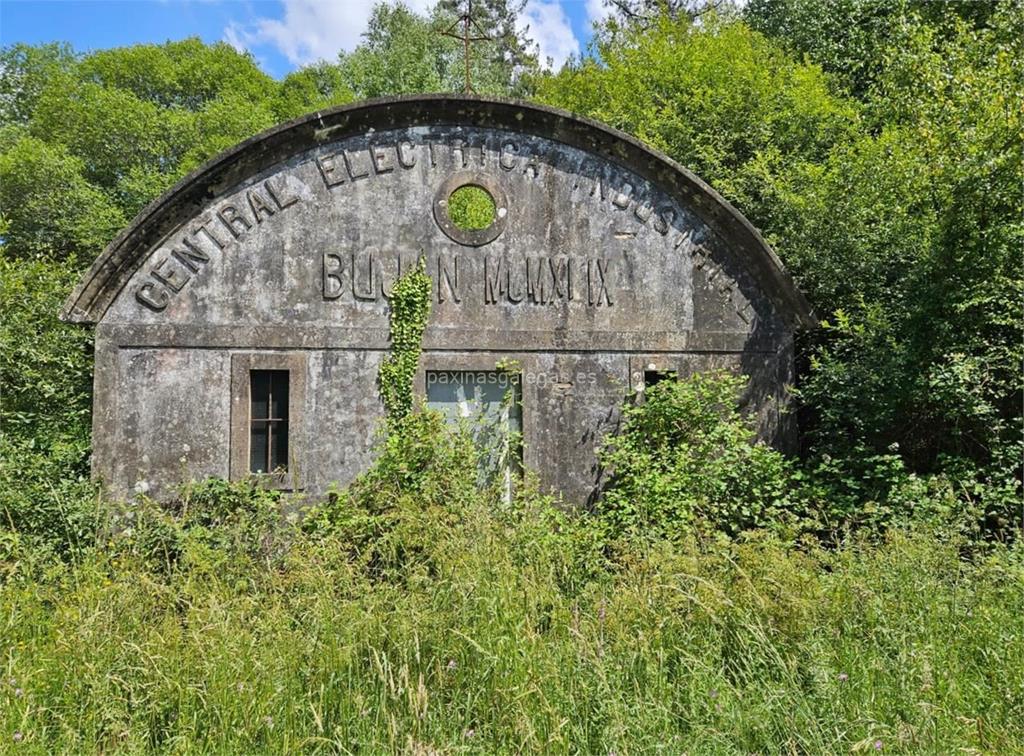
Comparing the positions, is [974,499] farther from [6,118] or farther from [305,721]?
[6,118]

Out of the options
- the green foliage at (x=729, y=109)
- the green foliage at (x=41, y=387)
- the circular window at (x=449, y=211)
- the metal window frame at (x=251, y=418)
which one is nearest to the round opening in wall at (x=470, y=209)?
the green foliage at (x=729, y=109)

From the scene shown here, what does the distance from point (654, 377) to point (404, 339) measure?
9.94 ft

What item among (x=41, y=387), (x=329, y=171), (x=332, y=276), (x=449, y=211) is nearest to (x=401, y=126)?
(x=329, y=171)

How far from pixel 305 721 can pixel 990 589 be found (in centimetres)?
455

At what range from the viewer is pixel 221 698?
420 centimetres

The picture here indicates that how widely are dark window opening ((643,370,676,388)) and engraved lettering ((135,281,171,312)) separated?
550 centimetres

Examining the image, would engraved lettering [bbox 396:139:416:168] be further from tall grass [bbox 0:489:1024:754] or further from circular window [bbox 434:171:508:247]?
tall grass [bbox 0:489:1024:754]

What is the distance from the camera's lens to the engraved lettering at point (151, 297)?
8.44 metres

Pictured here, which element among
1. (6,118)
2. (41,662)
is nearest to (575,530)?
(41,662)

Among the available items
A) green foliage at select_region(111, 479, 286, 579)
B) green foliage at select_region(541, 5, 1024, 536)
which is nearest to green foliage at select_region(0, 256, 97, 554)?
green foliage at select_region(111, 479, 286, 579)

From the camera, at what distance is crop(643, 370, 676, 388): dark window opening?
9.30m

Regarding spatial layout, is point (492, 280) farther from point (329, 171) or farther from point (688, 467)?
point (688, 467)

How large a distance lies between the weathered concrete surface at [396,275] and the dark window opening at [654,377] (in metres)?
0.10

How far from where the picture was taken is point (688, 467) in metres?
8.34
